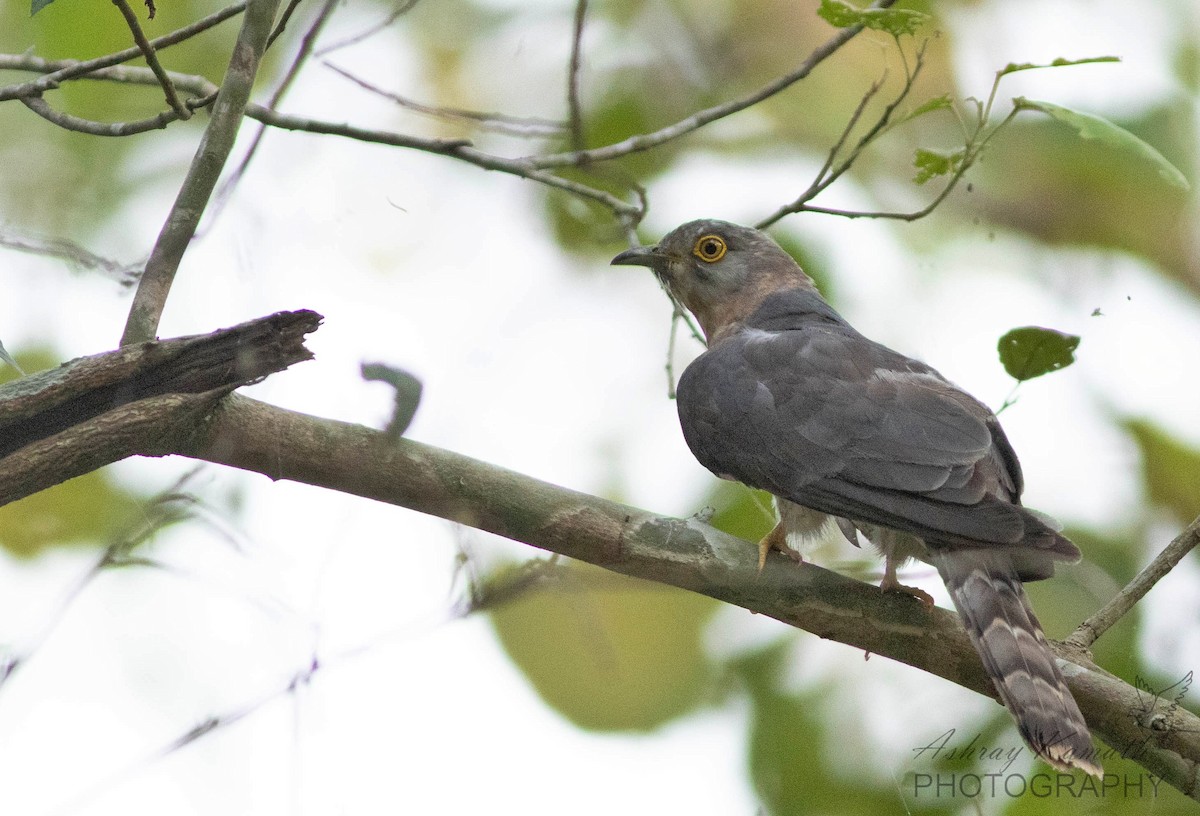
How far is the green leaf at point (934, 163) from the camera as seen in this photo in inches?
158

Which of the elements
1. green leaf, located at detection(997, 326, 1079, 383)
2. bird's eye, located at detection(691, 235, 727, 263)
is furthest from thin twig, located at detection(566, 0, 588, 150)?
green leaf, located at detection(997, 326, 1079, 383)

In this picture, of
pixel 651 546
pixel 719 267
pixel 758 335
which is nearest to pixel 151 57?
pixel 651 546

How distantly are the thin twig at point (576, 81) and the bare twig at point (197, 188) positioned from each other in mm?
1488

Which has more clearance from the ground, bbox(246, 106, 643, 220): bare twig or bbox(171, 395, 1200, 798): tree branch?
bbox(246, 106, 643, 220): bare twig

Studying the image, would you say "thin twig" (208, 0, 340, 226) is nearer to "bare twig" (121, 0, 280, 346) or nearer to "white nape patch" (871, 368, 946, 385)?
"bare twig" (121, 0, 280, 346)

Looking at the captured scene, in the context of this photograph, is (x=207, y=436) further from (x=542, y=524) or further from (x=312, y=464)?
(x=542, y=524)

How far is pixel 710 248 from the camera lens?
5953 millimetres

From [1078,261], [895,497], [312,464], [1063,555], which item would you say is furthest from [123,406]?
[1078,261]

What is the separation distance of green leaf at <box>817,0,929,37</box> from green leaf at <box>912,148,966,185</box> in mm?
499

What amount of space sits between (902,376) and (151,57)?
2.96 metres

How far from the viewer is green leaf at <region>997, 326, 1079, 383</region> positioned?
3775mm

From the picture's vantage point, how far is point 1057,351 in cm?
383

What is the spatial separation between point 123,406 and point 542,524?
1174 mm

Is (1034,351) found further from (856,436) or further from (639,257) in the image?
(639,257)
